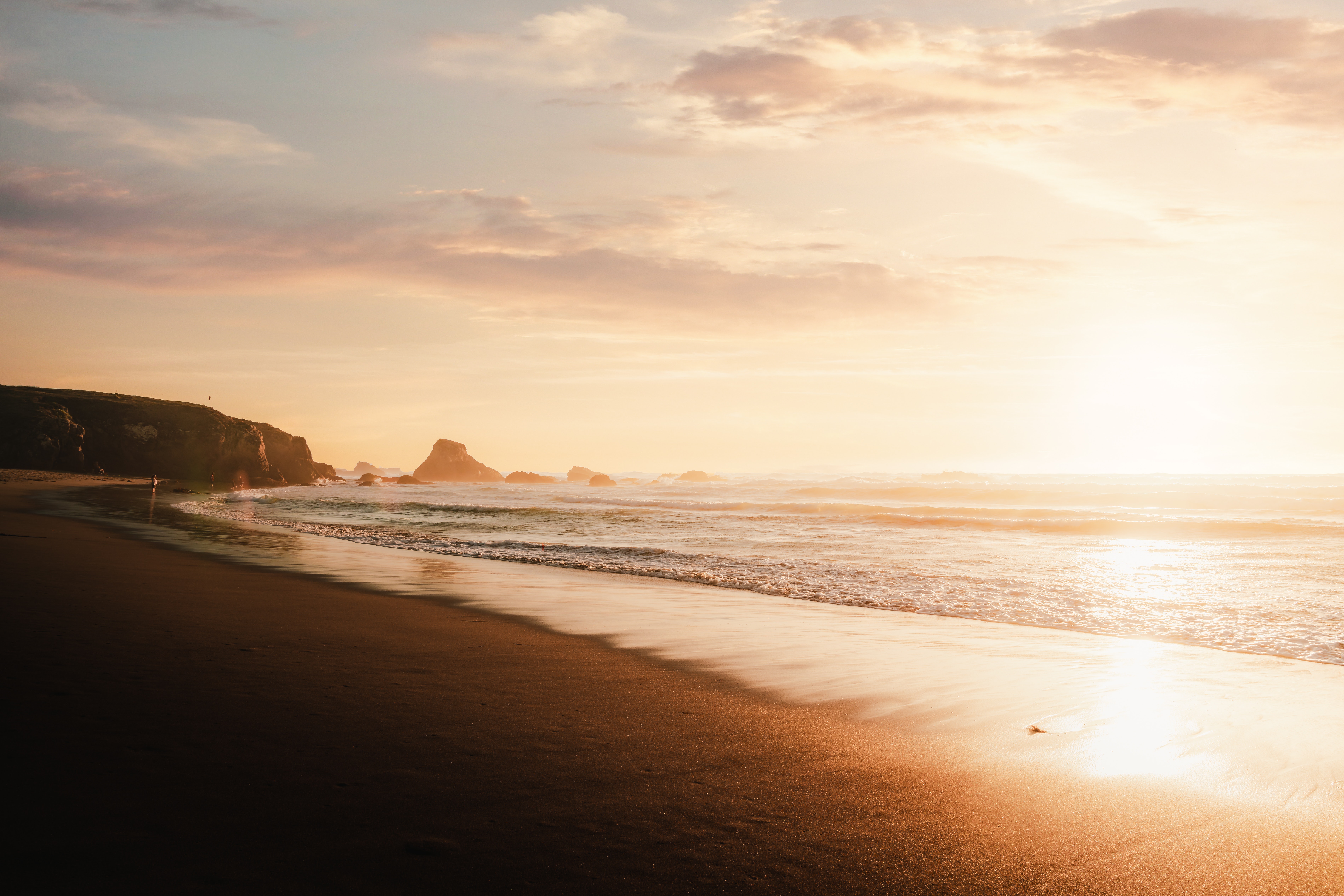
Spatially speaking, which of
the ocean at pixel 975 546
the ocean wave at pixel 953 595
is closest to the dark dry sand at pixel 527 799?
the ocean wave at pixel 953 595

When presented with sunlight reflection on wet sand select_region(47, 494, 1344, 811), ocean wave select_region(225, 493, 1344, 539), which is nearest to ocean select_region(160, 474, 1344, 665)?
ocean wave select_region(225, 493, 1344, 539)

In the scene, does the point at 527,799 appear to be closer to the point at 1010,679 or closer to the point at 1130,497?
the point at 1010,679

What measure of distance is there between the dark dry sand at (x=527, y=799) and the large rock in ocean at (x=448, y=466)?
144888 mm

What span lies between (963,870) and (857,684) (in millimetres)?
3562

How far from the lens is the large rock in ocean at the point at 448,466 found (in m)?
147

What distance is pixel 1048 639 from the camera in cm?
954

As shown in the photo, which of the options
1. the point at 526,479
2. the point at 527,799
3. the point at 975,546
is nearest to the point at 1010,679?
the point at 527,799

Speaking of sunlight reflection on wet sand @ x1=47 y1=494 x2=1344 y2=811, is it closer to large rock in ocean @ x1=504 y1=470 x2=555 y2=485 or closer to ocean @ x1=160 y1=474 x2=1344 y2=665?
ocean @ x1=160 y1=474 x2=1344 y2=665

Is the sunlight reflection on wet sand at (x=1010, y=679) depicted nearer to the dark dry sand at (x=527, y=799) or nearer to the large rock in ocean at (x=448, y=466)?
the dark dry sand at (x=527, y=799)

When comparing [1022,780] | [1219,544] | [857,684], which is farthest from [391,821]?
[1219,544]

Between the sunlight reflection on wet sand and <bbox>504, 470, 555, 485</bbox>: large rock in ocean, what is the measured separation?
13334 centimetres

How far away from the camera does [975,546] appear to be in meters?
21.9

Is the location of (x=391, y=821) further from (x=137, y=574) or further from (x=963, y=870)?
(x=137, y=574)

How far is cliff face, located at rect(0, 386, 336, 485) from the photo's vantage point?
Result: 240 feet
